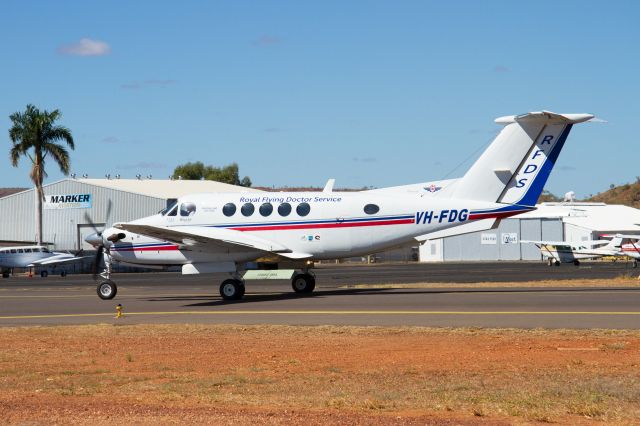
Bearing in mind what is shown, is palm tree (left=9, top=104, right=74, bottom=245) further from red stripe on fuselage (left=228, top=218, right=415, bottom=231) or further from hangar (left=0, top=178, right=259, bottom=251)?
red stripe on fuselage (left=228, top=218, right=415, bottom=231)

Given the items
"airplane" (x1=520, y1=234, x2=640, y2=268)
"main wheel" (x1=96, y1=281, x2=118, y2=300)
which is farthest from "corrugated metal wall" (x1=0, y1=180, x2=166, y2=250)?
"main wheel" (x1=96, y1=281, x2=118, y2=300)

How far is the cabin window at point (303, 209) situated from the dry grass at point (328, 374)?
9804 mm

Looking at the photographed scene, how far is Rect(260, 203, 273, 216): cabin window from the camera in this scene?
31.5 meters

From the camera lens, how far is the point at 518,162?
30.1 meters

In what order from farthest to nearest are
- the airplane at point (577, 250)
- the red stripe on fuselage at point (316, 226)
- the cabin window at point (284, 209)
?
the airplane at point (577, 250)
the cabin window at point (284, 209)
the red stripe on fuselage at point (316, 226)

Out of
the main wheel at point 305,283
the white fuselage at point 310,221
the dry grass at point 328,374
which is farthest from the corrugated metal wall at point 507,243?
the dry grass at point 328,374

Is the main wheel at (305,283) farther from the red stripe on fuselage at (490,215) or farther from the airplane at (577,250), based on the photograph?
the airplane at (577,250)

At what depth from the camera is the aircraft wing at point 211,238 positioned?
97.7 ft

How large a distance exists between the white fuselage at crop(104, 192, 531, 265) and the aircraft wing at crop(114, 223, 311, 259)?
0.17 meters

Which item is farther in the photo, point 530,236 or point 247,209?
point 530,236

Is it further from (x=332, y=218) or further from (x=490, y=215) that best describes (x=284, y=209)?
(x=490, y=215)

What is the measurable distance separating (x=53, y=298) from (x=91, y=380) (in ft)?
70.0

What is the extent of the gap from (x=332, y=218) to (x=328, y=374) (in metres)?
16.4

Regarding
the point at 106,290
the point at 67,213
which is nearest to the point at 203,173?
the point at 67,213
